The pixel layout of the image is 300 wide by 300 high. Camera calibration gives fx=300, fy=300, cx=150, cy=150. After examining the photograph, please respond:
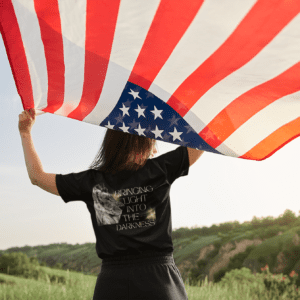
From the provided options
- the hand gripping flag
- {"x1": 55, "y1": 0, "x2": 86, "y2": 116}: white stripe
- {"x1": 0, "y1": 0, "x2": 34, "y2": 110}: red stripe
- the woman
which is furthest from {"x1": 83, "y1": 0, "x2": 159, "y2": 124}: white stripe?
{"x1": 0, "y1": 0, "x2": 34, "y2": 110}: red stripe

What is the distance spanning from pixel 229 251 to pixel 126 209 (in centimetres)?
475

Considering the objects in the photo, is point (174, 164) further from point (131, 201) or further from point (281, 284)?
point (281, 284)

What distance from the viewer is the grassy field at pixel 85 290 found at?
4566 mm

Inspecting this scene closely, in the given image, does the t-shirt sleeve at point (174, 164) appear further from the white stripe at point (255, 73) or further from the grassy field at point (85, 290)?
the grassy field at point (85, 290)

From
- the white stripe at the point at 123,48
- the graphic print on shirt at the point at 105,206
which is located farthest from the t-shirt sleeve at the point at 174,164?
the white stripe at the point at 123,48

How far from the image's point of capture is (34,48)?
1714 mm

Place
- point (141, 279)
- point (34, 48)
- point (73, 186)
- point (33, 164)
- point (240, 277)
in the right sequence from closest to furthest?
point (141, 279) → point (73, 186) → point (33, 164) → point (34, 48) → point (240, 277)

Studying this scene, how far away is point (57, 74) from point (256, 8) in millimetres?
1156

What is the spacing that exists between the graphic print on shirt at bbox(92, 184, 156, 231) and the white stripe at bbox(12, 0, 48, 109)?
862mm

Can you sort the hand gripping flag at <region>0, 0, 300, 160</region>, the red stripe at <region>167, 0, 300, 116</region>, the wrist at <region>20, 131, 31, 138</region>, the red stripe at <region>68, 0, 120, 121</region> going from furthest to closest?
the wrist at <region>20, 131, 31, 138</region>
the red stripe at <region>68, 0, 120, 121</region>
the hand gripping flag at <region>0, 0, 300, 160</region>
the red stripe at <region>167, 0, 300, 116</region>

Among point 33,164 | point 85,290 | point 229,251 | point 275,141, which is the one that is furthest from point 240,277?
point 33,164

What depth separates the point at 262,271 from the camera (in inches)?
193

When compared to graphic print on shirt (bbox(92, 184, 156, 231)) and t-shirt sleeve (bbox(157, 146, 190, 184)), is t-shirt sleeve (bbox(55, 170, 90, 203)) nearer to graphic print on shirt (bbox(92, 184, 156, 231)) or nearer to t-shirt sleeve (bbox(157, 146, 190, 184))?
graphic print on shirt (bbox(92, 184, 156, 231))

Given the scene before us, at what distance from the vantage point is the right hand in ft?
5.70
